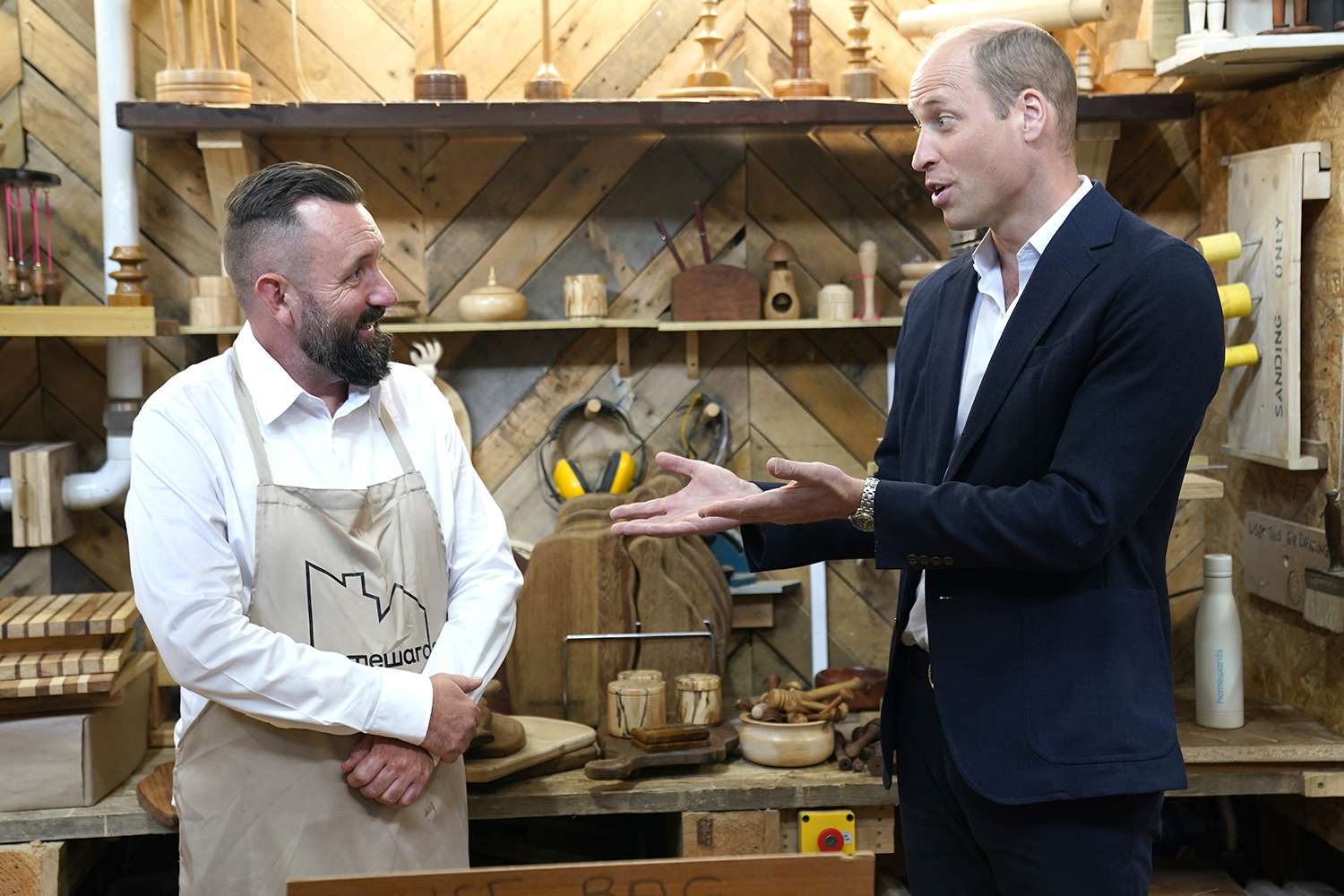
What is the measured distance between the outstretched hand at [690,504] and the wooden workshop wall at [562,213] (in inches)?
57.9

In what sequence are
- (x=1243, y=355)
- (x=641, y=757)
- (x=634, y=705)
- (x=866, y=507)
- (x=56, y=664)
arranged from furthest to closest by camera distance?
(x=1243, y=355) → (x=634, y=705) → (x=641, y=757) → (x=56, y=664) → (x=866, y=507)

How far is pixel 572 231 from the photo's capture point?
11.1ft

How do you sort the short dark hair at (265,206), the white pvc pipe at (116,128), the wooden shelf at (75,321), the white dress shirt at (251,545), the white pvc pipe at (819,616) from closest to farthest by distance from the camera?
the white dress shirt at (251,545) → the short dark hair at (265,206) → the wooden shelf at (75,321) → the white pvc pipe at (116,128) → the white pvc pipe at (819,616)

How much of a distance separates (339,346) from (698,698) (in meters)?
1.25

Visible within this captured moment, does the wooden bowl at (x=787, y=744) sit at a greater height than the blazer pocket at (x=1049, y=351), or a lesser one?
lesser

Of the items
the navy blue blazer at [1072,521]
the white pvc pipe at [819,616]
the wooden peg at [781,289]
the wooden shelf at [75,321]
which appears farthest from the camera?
the white pvc pipe at [819,616]

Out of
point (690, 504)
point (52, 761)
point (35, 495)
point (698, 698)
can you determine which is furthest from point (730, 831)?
point (35, 495)

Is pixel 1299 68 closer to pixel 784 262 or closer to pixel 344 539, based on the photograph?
pixel 784 262

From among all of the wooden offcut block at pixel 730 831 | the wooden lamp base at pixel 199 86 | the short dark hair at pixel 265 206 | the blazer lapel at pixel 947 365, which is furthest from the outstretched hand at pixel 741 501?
the wooden lamp base at pixel 199 86

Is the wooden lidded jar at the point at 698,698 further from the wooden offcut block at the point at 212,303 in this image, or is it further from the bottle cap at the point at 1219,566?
the wooden offcut block at the point at 212,303

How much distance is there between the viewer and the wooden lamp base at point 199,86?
3.03 m

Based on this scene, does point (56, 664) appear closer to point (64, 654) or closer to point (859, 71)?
point (64, 654)

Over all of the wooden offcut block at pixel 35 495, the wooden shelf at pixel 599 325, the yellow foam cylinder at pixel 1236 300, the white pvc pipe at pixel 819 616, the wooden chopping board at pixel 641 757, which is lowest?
the wooden chopping board at pixel 641 757

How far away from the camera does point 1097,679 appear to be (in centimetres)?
172
